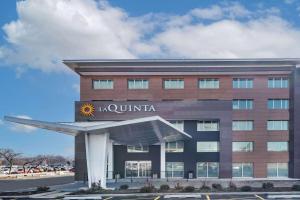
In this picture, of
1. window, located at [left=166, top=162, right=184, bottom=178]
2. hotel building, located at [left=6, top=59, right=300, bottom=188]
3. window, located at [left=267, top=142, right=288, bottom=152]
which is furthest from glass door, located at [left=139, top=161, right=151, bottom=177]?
window, located at [left=267, top=142, right=288, bottom=152]

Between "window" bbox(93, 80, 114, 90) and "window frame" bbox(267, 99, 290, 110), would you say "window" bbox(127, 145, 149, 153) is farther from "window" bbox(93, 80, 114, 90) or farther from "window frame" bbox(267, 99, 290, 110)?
"window frame" bbox(267, 99, 290, 110)

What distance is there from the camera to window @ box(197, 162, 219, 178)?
177 ft

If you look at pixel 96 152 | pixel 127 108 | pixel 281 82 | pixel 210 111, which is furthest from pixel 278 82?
pixel 96 152

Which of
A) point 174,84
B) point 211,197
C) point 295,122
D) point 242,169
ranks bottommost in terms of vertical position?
point 242,169

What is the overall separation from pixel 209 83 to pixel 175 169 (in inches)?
434

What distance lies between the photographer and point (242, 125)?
182 feet

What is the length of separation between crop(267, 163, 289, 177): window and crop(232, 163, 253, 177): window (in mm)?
2252

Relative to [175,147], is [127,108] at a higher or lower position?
higher

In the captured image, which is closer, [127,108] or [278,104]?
[127,108]

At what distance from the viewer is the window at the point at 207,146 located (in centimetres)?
5384

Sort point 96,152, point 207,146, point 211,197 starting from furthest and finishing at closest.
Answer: point 207,146 → point 96,152 → point 211,197

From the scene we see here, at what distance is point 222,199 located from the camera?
26.8m

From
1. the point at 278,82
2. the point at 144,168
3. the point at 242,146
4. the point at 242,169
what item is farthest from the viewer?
the point at 242,146

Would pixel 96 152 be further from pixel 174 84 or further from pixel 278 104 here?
pixel 278 104
